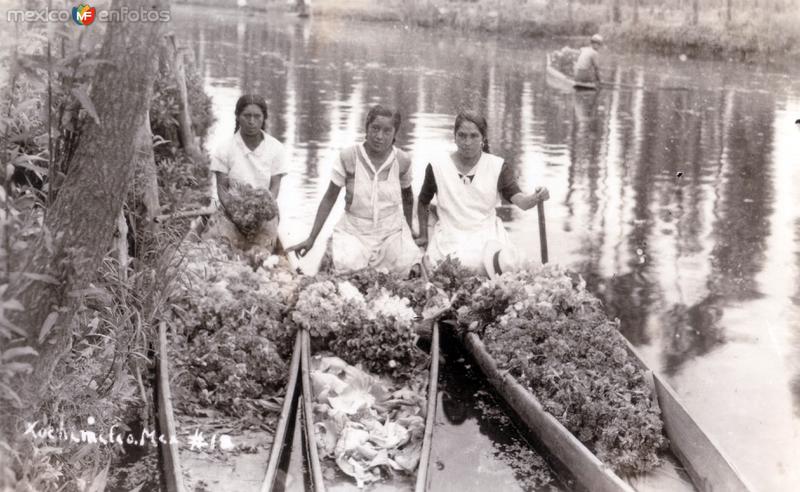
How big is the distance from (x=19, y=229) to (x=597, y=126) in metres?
15.1

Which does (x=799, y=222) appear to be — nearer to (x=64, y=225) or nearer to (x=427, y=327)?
(x=427, y=327)

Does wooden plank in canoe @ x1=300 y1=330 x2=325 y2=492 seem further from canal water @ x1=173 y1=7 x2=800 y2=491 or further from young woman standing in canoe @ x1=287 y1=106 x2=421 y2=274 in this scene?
canal water @ x1=173 y1=7 x2=800 y2=491

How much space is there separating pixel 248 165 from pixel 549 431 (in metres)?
3.33

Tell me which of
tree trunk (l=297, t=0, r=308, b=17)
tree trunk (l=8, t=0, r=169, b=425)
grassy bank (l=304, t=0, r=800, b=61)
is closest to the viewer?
tree trunk (l=8, t=0, r=169, b=425)

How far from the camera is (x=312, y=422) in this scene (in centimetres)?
452

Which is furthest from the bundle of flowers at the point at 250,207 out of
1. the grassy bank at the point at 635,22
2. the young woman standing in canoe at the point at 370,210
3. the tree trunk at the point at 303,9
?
the tree trunk at the point at 303,9

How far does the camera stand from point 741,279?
8320 mm

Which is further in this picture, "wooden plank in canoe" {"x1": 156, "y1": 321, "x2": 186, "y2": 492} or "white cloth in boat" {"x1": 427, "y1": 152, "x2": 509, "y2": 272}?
"white cloth in boat" {"x1": 427, "y1": 152, "x2": 509, "y2": 272}

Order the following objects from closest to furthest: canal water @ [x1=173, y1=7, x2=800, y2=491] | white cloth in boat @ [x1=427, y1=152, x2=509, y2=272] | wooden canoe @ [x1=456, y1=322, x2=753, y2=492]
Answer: wooden canoe @ [x1=456, y1=322, x2=753, y2=492]
canal water @ [x1=173, y1=7, x2=800, y2=491]
white cloth in boat @ [x1=427, y1=152, x2=509, y2=272]

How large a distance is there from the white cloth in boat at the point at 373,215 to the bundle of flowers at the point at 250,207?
1.88 feet

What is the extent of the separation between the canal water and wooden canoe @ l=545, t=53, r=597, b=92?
26cm

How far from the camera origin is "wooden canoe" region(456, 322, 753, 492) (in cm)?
413

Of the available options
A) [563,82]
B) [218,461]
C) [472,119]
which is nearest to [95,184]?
[218,461]
